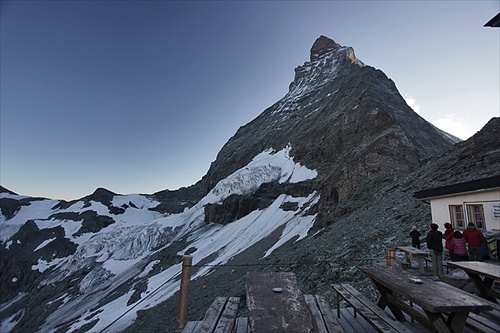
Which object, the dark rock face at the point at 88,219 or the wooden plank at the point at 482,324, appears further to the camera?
the dark rock face at the point at 88,219

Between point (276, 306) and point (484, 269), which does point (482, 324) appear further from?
point (276, 306)

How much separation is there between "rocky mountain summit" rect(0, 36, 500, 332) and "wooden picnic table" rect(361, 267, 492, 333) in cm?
326

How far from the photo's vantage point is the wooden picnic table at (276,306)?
9.80 ft

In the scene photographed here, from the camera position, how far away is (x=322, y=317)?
14.3 ft

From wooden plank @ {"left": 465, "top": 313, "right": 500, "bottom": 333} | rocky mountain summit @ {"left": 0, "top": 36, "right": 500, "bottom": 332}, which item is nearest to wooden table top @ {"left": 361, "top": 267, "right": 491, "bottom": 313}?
wooden plank @ {"left": 465, "top": 313, "right": 500, "bottom": 333}

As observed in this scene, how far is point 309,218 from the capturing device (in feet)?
113

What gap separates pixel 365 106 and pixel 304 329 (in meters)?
48.5

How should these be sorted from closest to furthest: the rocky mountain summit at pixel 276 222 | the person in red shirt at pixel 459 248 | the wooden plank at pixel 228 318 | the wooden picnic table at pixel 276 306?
the wooden picnic table at pixel 276 306
the wooden plank at pixel 228 318
the person in red shirt at pixel 459 248
the rocky mountain summit at pixel 276 222

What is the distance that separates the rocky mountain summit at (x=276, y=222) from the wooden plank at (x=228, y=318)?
131cm

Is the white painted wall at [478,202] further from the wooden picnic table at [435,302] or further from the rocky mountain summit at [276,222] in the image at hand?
the wooden picnic table at [435,302]

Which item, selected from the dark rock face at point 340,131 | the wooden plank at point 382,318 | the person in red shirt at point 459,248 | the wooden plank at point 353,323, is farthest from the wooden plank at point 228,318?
the dark rock face at point 340,131

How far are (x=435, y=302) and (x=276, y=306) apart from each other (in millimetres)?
2130

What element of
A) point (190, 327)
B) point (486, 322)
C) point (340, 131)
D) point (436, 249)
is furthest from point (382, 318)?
point (340, 131)

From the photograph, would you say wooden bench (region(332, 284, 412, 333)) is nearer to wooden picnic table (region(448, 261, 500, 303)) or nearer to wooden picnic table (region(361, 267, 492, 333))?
wooden picnic table (region(361, 267, 492, 333))
